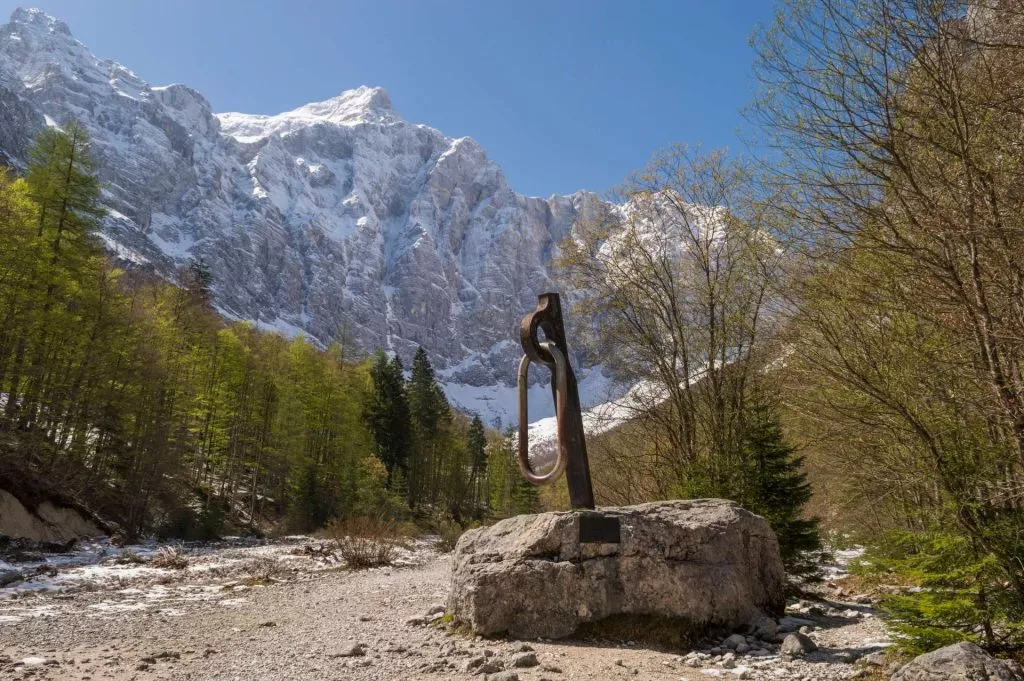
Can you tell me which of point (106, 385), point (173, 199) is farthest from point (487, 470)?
point (173, 199)

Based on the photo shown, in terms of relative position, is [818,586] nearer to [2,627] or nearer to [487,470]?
[2,627]

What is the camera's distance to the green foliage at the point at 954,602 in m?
4.64

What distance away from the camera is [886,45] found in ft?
14.7

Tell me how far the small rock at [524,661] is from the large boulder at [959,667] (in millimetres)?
2761

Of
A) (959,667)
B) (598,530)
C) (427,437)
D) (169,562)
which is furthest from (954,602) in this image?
(427,437)

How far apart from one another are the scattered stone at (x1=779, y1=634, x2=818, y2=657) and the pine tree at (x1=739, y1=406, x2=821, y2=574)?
449 centimetres

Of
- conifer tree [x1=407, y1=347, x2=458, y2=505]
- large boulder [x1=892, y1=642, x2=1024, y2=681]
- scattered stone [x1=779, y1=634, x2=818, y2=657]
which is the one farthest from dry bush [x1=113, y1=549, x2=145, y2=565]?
conifer tree [x1=407, y1=347, x2=458, y2=505]

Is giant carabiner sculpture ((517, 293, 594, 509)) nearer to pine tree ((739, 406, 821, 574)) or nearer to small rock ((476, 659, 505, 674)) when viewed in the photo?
small rock ((476, 659, 505, 674))

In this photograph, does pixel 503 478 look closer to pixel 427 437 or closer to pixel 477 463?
pixel 477 463

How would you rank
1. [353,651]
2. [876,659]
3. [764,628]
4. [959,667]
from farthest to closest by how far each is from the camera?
[764,628], [353,651], [876,659], [959,667]

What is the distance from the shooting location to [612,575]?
6.68m

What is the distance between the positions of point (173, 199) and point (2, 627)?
652 ft

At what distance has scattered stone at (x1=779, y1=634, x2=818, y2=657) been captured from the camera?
19.0 feet

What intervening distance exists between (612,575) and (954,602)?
3.13m
